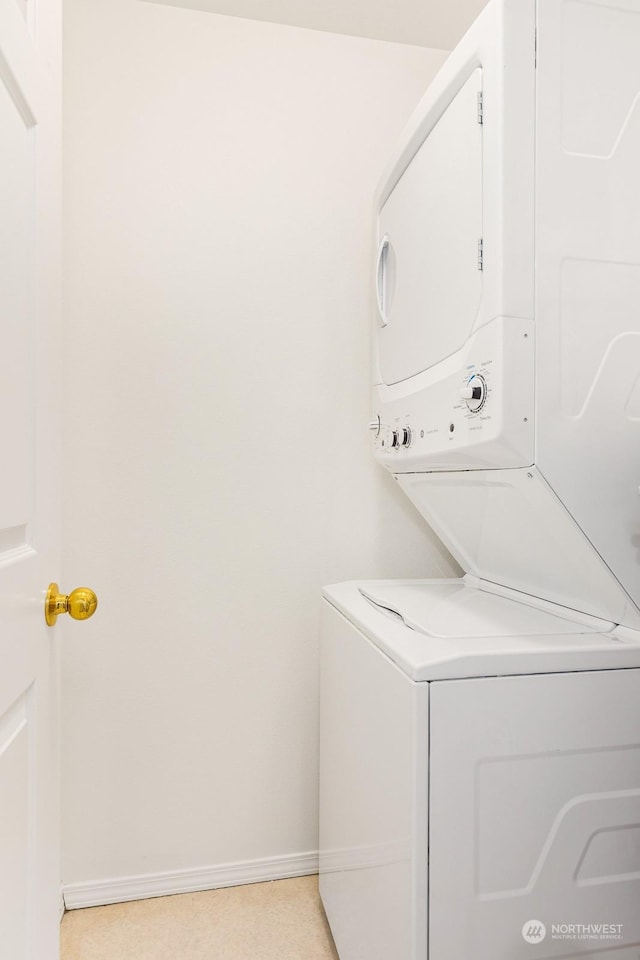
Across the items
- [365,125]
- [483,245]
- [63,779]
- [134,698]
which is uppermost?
[365,125]

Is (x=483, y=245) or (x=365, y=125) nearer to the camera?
(x=483, y=245)

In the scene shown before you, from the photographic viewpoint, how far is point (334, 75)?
1.97 m

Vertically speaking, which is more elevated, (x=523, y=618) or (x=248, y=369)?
(x=248, y=369)

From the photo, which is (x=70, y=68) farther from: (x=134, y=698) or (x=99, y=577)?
(x=134, y=698)

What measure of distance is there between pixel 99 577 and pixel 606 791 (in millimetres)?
1363

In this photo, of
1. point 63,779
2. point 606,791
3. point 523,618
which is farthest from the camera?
point 63,779

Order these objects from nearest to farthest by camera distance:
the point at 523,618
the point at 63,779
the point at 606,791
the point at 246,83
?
the point at 606,791, the point at 523,618, the point at 63,779, the point at 246,83

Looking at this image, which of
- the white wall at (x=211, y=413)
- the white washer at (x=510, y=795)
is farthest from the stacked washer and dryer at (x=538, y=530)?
the white wall at (x=211, y=413)

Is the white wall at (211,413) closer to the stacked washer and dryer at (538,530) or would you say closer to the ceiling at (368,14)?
the ceiling at (368,14)

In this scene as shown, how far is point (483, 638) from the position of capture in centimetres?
115

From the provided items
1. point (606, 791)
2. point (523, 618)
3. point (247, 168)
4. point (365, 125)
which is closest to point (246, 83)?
point (247, 168)

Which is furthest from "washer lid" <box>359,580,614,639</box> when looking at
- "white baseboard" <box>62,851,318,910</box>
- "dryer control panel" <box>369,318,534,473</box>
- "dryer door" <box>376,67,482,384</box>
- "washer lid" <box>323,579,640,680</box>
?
"white baseboard" <box>62,851,318,910</box>

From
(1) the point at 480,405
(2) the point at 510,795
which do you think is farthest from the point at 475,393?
(2) the point at 510,795

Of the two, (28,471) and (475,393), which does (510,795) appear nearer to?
(475,393)
